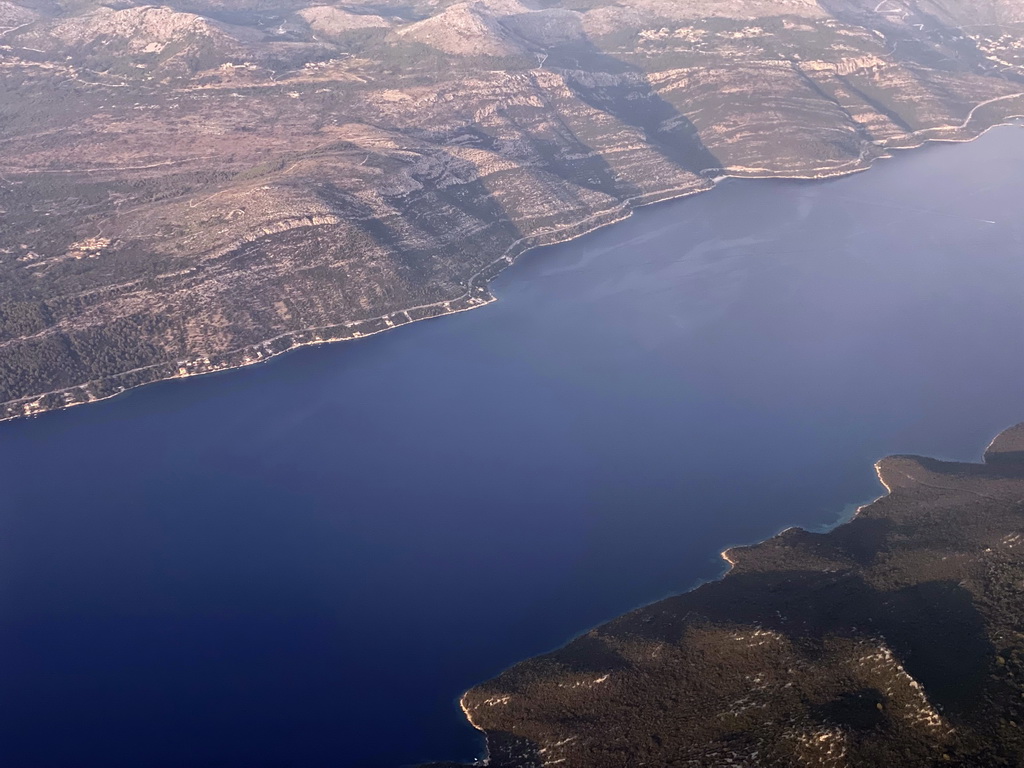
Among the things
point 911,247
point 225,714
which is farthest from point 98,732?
point 911,247

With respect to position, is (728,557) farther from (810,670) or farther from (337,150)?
(337,150)

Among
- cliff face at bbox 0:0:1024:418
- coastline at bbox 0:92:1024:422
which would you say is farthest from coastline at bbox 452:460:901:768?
cliff face at bbox 0:0:1024:418

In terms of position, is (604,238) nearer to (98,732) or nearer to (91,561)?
(91,561)

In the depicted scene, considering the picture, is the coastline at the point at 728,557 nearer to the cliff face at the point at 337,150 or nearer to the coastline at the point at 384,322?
the coastline at the point at 384,322

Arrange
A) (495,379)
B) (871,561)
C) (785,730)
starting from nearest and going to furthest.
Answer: (785,730)
(871,561)
(495,379)

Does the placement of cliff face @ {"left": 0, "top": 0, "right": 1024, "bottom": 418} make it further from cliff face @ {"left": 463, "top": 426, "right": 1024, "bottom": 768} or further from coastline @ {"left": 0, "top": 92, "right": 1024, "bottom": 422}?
cliff face @ {"left": 463, "top": 426, "right": 1024, "bottom": 768}

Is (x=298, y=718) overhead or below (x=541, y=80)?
below

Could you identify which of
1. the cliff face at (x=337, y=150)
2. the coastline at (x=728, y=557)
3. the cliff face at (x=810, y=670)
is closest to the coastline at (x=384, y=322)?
the cliff face at (x=337, y=150)
